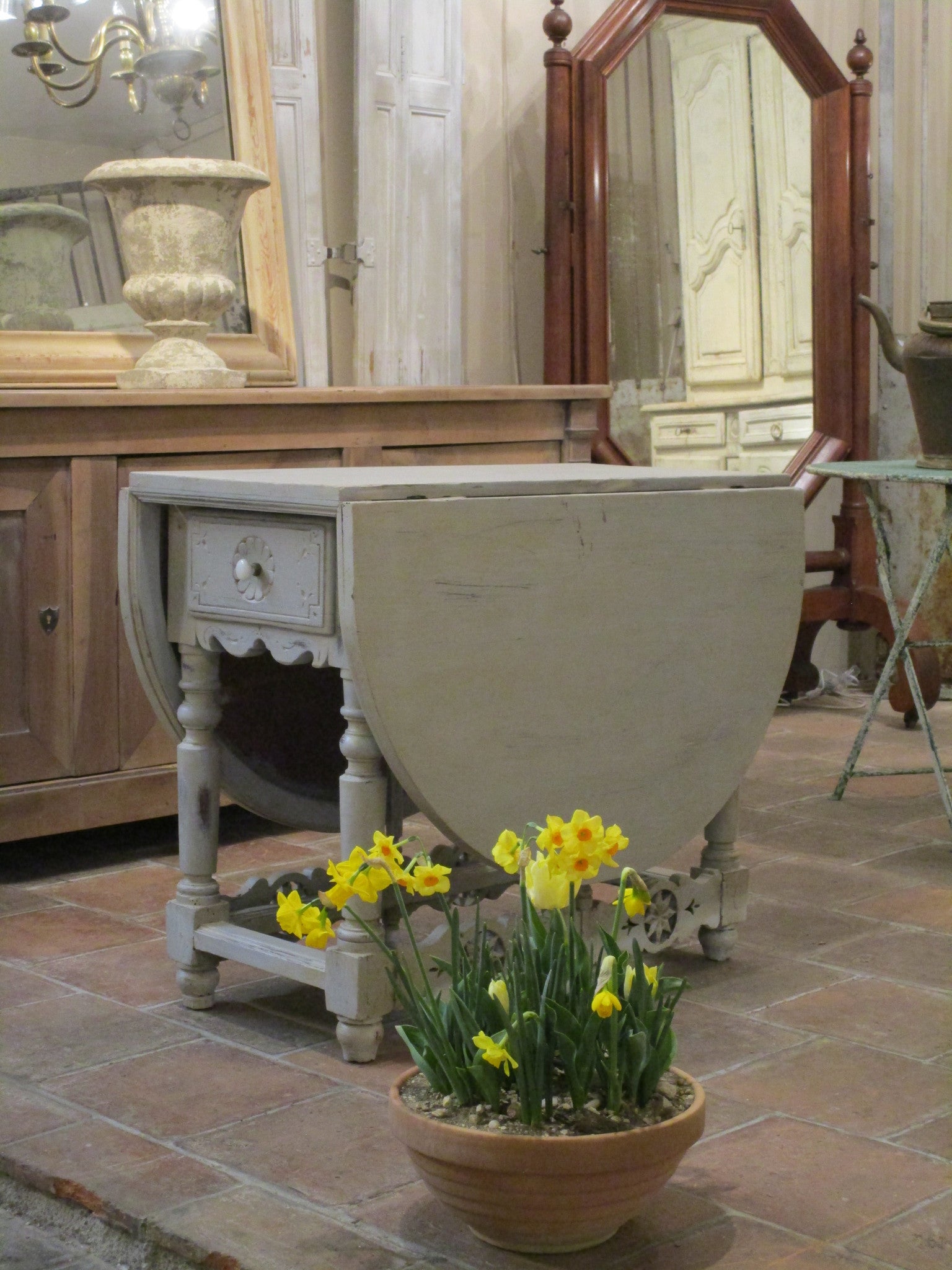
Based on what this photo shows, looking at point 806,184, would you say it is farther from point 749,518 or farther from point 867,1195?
point 867,1195

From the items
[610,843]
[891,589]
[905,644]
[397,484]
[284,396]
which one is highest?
[284,396]

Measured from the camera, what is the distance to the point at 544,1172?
1.55m

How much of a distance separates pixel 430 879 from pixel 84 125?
8.71 feet

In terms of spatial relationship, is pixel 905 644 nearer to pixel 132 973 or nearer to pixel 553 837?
pixel 132 973

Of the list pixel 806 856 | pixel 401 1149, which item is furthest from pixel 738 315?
pixel 401 1149

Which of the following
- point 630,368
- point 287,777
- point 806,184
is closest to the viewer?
point 287,777

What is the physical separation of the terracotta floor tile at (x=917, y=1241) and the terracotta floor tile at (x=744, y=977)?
2.28ft

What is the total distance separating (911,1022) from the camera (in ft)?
7.80

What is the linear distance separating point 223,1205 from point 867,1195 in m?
0.72

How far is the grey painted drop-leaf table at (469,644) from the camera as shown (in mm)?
2107

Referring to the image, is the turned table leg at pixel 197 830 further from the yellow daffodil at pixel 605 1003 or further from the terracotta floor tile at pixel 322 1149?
the yellow daffodil at pixel 605 1003

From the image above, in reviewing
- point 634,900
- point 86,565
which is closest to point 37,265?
point 86,565

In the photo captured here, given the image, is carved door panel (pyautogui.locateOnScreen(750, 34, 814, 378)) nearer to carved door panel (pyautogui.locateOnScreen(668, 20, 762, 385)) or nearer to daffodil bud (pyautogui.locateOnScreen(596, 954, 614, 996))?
carved door panel (pyautogui.locateOnScreen(668, 20, 762, 385))

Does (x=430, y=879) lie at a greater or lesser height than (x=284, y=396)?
lesser
